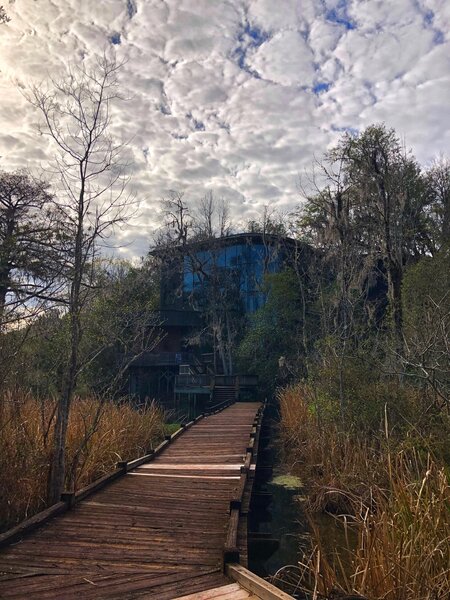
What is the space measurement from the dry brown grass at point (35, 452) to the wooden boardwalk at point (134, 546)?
54cm

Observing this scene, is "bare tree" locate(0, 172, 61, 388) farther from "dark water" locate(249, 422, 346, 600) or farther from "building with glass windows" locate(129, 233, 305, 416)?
"building with glass windows" locate(129, 233, 305, 416)

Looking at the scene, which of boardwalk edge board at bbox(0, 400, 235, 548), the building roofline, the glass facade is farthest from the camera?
the glass facade

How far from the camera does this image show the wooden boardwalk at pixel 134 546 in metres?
3.59

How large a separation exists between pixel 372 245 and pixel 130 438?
12596 mm

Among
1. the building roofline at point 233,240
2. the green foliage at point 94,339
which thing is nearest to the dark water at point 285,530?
the green foliage at point 94,339

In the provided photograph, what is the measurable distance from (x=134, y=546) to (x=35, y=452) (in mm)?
1974

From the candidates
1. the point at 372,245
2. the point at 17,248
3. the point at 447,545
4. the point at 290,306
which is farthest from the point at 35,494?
the point at 290,306

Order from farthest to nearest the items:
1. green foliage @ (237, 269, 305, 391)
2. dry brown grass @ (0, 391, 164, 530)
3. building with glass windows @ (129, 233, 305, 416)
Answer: building with glass windows @ (129, 233, 305, 416)
green foliage @ (237, 269, 305, 391)
dry brown grass @ (0, 391, 164, 530)

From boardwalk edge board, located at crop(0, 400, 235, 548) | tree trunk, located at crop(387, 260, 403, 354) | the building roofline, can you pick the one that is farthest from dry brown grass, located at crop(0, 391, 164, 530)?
the building roofline

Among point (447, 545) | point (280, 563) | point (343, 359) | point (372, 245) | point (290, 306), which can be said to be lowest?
point (280, 563)

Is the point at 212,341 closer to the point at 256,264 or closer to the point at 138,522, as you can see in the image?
the point at 256,264

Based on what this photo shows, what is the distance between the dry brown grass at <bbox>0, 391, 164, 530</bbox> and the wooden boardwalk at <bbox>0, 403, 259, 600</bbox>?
0.54 meters

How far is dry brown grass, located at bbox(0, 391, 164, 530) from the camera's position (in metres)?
5.43

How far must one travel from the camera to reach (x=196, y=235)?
109 feet
